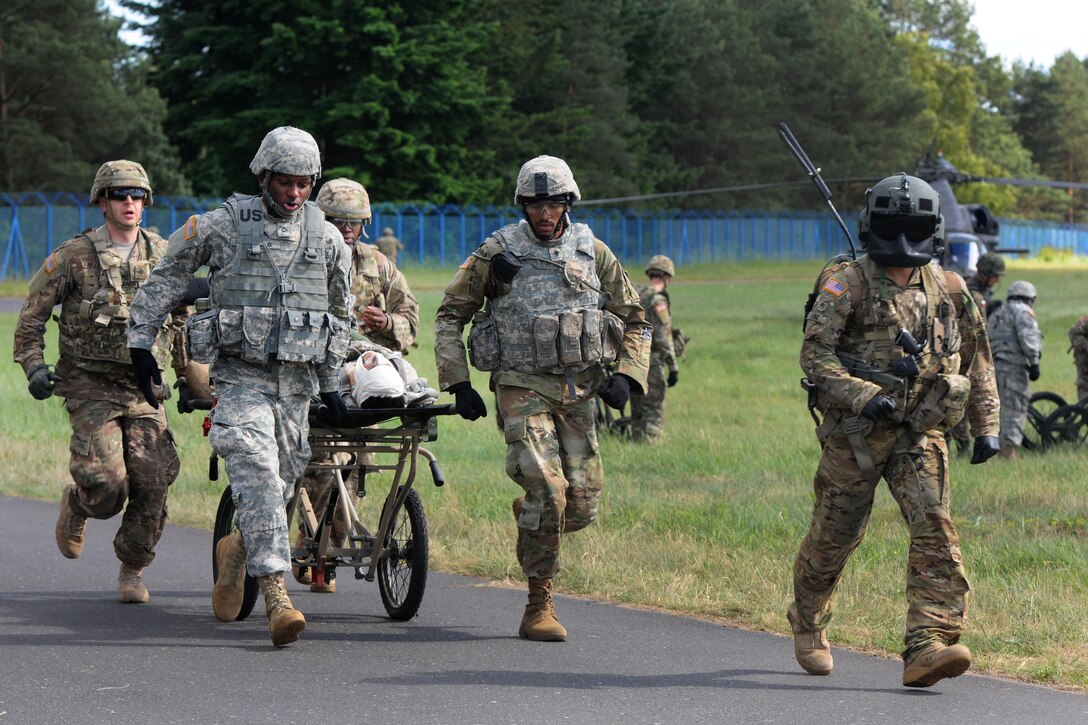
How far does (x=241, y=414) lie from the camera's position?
7.12 m

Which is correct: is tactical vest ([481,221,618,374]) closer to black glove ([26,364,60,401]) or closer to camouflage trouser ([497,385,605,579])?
camouflage trouser ([497,385,605,579])

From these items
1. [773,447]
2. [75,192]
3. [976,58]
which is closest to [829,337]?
[773,447]

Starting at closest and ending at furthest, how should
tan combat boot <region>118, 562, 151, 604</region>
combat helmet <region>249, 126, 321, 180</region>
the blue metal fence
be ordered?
1. combat helmet <region>249, 126, 321, 180</region>
2. tan combat boot <region>118, 562, 151, 604</region>
3. the blue metal fence

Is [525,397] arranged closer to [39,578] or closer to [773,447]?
→ [39,578]

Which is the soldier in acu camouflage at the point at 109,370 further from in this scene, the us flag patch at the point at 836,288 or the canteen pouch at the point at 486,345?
the us flag patch at the point at 836,288

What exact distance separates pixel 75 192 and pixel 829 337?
4791cm

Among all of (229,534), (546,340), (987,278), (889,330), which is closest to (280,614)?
(229,534)

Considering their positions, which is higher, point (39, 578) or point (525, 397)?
point (525, 397)

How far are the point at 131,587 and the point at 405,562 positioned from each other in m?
1.52

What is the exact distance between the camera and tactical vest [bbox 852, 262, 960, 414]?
259 inches

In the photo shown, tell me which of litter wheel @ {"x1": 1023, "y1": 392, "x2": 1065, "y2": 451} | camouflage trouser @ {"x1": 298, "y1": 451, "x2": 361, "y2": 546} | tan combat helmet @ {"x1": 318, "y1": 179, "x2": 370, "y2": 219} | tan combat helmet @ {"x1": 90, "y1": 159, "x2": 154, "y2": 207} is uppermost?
tan combat helmet @ {"x1": 90, "y1": 159, "x2": 154, "y2": 207}

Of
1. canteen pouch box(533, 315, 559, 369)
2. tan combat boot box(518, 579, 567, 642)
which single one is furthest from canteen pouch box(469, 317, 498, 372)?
tan combat boot box(518, 579, 567, 642)

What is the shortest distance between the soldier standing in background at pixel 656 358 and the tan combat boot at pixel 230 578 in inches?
352

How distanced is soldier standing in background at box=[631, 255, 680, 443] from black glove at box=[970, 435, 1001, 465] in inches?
376
